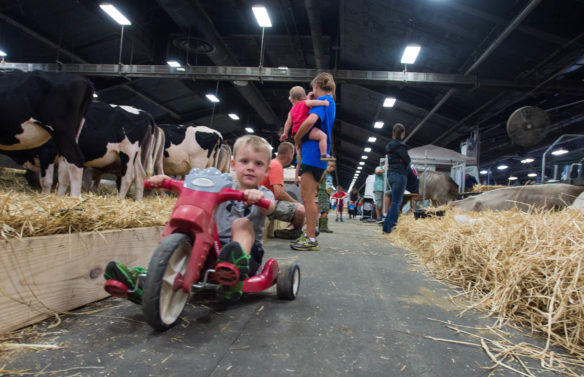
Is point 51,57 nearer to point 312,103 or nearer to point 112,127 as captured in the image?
point 112,127

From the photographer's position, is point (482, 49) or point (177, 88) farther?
point (177, 88)

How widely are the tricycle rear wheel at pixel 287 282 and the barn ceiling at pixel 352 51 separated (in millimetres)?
6431

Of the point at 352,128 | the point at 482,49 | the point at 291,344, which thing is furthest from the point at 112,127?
the point at 352,128

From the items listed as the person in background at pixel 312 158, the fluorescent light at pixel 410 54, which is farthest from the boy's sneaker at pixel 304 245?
the fluorescent light at pixel 410 54

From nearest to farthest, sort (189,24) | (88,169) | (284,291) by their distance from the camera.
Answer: (284,291), (88,169), (189,24)

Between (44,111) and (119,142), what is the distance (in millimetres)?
974

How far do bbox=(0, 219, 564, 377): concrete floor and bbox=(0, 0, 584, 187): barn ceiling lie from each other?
21.0 ft

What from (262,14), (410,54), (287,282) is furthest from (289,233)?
(410,54)

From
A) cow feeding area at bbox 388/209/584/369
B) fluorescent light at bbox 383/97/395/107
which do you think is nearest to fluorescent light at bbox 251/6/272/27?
fluorescent light at bbox 383/97/395/107

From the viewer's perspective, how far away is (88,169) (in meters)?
4.41

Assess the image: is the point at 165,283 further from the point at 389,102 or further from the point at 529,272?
the point at 389,102

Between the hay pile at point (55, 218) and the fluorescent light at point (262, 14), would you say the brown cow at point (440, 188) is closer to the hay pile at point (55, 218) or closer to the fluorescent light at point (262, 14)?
the fluorescent light at point (262, 14)

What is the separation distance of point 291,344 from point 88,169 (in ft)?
15.1

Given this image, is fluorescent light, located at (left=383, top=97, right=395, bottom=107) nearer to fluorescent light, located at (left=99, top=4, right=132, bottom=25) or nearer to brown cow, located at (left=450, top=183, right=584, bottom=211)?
brown cow, located at (left=450, top=183, right=584, bottom=211)
